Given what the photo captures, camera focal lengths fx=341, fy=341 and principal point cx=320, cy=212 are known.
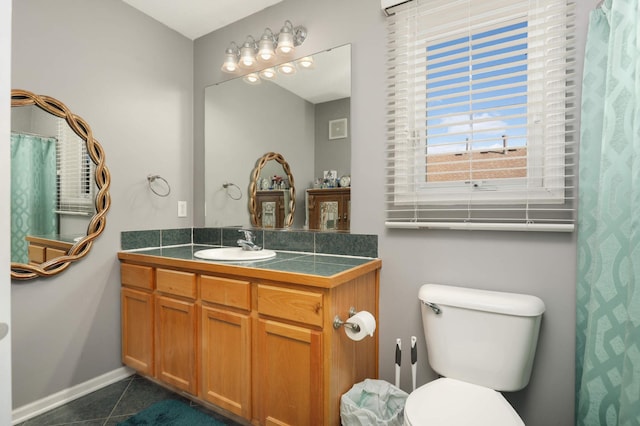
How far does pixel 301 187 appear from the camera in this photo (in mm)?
2143

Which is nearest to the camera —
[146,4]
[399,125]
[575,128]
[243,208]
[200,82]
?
[575,128]

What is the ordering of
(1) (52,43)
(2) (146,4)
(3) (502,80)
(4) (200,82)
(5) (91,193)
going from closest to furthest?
(3) (502,80) → (1) (52,43) → (5) (91,193) → (2) (146,4) → (4) (200,82)

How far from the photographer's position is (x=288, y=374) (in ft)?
4.96

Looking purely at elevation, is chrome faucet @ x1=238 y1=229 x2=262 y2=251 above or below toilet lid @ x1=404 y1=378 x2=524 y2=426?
above

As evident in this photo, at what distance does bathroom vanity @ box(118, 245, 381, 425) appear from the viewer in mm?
1445

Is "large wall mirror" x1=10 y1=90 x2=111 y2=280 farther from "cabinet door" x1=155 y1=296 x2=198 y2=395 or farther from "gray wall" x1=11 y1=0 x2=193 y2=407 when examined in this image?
"cabinet door" x1=155 y1=296 x2=198 y2=395

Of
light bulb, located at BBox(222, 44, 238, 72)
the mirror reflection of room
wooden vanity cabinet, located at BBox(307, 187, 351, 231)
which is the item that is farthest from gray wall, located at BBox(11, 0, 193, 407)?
wooden vanity cabinet, located at BBox(307, 187, 351, 231)

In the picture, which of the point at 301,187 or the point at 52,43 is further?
the point at 301,187

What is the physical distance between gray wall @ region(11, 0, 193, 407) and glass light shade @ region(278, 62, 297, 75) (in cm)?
89

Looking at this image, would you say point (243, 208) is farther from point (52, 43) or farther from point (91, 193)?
point (52, 43)

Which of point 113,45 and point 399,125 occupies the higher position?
point 113,45

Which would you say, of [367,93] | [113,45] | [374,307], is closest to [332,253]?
[374,307]

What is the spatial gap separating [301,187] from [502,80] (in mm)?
1203

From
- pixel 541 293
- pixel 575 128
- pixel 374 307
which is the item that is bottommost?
pixel 374 307
